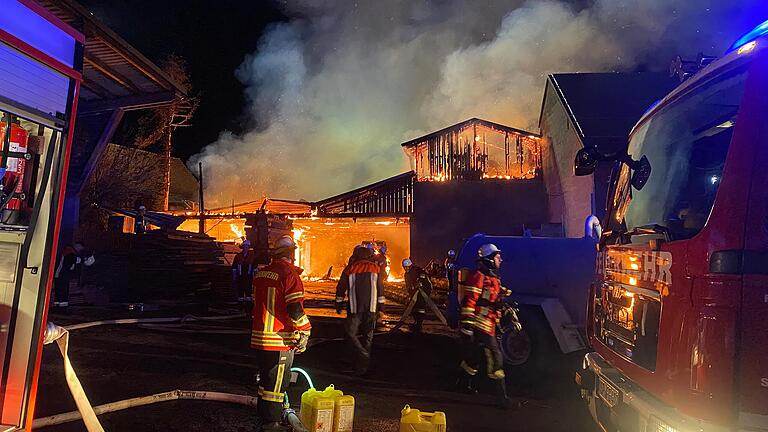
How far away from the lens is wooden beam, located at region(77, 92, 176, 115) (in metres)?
6.33

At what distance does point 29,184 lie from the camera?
118 inches

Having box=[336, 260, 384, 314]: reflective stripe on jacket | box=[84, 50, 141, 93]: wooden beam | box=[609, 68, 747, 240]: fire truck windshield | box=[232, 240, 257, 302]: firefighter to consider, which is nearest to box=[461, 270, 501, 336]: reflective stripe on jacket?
box=[336, 260, 384, 314]: reflective stripe on jacket

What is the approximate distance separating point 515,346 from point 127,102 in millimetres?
6159

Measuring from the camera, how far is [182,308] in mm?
12969

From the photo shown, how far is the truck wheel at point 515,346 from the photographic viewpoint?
6855mm

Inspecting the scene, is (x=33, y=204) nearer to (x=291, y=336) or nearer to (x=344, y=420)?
(x=291, y=336)

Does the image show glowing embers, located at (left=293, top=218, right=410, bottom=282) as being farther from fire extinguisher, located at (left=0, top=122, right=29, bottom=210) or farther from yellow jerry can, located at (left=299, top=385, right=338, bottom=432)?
fire extinguisher, located at (left=0, top=122, right=29, bottom=210)

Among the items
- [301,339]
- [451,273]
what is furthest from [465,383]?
[451,273]

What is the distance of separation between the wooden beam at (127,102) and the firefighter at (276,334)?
11.7 ft

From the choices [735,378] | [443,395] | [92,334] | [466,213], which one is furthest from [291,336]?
[466,213]

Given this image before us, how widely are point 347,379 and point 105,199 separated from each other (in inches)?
918

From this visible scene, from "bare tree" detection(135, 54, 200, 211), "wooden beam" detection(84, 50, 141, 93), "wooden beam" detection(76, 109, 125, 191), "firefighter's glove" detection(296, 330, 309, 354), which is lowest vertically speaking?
"firefighter's glove" detection(296, 330, 309, 354)

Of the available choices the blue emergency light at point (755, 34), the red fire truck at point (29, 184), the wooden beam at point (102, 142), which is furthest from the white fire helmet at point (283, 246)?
the wooden beam at point (102, 142)

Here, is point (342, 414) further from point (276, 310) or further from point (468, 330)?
point (468, 330)
